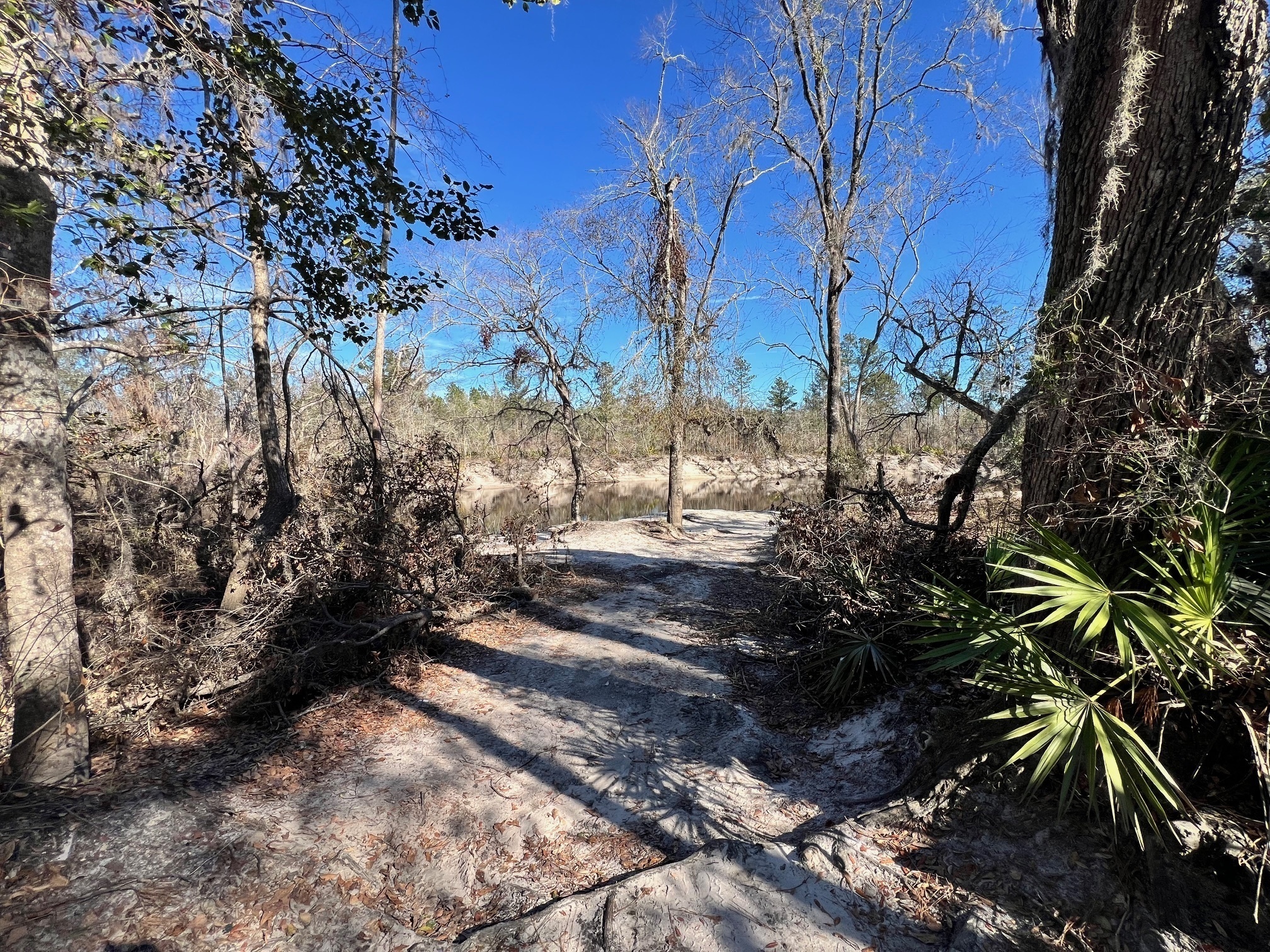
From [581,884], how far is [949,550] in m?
4.80

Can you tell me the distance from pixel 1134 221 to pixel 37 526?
271 inches

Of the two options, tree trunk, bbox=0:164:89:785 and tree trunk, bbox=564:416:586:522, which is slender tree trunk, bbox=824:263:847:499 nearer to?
tree trunk, bbox=564:416:586:522

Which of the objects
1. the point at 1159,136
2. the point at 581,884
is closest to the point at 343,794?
the point at 581,884

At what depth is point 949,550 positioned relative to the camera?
5570 mm

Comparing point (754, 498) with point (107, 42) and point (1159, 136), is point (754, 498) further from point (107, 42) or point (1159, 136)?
point (107, 42)

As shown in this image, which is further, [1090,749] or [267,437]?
[267,437]

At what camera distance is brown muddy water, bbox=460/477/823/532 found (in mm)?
17148

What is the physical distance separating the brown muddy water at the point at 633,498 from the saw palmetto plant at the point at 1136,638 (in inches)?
386

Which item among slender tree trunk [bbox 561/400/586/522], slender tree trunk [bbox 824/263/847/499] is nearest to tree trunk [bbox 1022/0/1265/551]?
slender tree trunk [bbox 824/263/847/499]

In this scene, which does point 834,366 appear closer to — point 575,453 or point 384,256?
point 575,453

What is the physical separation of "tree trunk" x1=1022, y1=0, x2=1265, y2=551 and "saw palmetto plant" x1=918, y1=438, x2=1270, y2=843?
353 millimetres

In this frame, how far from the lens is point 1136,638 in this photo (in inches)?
111

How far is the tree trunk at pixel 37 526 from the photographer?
2922 millimetres

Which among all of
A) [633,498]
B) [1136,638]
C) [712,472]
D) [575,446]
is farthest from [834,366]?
[712,472]
